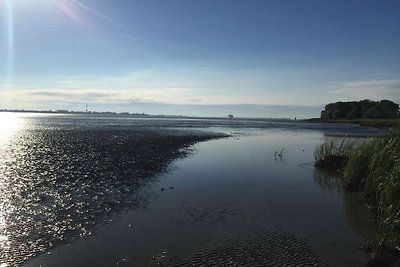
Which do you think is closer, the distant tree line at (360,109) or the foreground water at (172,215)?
the foreground water at (172,215)

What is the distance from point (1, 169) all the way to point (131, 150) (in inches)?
495

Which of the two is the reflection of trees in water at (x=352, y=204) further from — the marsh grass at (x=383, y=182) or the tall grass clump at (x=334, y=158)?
the tall grass clump at (x=334, y=158)

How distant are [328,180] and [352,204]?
19.0 ft

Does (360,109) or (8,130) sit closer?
(8,130)

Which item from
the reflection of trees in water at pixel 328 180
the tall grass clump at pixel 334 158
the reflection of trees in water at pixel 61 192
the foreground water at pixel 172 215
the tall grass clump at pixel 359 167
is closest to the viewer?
the foreground water at pixel 172 215

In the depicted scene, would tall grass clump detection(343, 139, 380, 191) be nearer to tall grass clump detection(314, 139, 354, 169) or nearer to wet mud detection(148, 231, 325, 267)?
tall grass clump detection(314, 139, 354, 169)

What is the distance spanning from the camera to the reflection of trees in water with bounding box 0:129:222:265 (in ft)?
34.4

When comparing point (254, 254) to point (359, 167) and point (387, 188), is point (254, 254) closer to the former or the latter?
point (387, 188)

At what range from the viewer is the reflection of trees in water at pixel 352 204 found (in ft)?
39.8

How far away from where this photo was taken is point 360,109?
167375 millimetres

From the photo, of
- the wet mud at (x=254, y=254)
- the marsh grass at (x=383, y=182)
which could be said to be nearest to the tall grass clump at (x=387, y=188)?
the marsh grass at (x=383, y=182)

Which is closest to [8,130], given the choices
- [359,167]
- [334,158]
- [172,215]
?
[334,158]

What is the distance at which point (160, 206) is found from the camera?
1445cm

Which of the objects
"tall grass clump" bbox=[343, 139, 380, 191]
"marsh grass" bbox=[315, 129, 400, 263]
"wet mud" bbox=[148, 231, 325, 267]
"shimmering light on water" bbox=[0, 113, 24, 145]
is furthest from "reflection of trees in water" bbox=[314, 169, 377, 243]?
"shimmering light on water" bbox=[0, 113, 24, 145]
